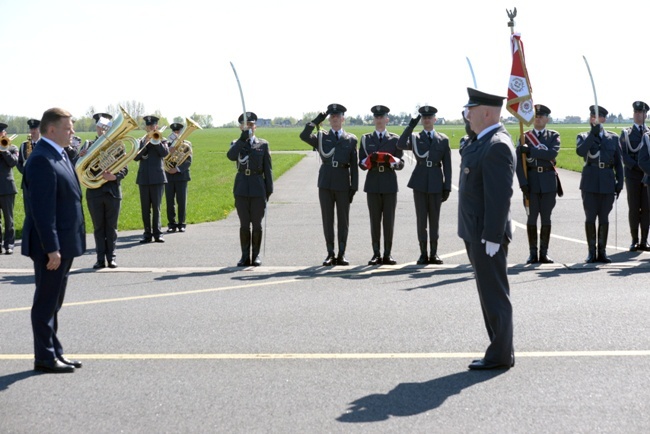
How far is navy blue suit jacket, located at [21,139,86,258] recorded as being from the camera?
629 cm

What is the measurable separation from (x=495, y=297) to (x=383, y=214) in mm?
5922

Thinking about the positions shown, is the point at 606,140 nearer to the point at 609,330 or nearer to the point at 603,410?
the point at 609,330

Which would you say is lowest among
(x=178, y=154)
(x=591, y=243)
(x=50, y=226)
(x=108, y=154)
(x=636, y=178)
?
(x=591, y=243)

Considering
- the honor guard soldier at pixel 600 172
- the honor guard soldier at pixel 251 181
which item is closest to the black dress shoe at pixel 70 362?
the honor guard soldier at pixel 251 181

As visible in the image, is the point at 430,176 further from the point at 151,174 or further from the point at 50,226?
the point at 50,226

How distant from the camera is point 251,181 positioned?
12156mm

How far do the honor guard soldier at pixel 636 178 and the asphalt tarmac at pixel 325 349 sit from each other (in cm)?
92

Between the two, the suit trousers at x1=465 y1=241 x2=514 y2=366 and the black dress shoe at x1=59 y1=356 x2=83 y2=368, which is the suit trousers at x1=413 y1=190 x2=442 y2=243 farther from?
the black dress shoe at x1=59 y1=356 x2=83 y2=368

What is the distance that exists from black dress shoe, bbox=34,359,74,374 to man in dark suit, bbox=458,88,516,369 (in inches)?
118

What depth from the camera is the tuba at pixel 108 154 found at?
12273mm

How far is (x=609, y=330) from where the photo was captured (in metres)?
7.52

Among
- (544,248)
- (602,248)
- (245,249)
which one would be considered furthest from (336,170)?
(602,248)

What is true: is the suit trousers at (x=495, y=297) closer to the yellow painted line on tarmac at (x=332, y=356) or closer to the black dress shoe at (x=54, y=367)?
the yellow painted line on tarmac at (x=332, y=356)

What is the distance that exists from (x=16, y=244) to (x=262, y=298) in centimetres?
721
